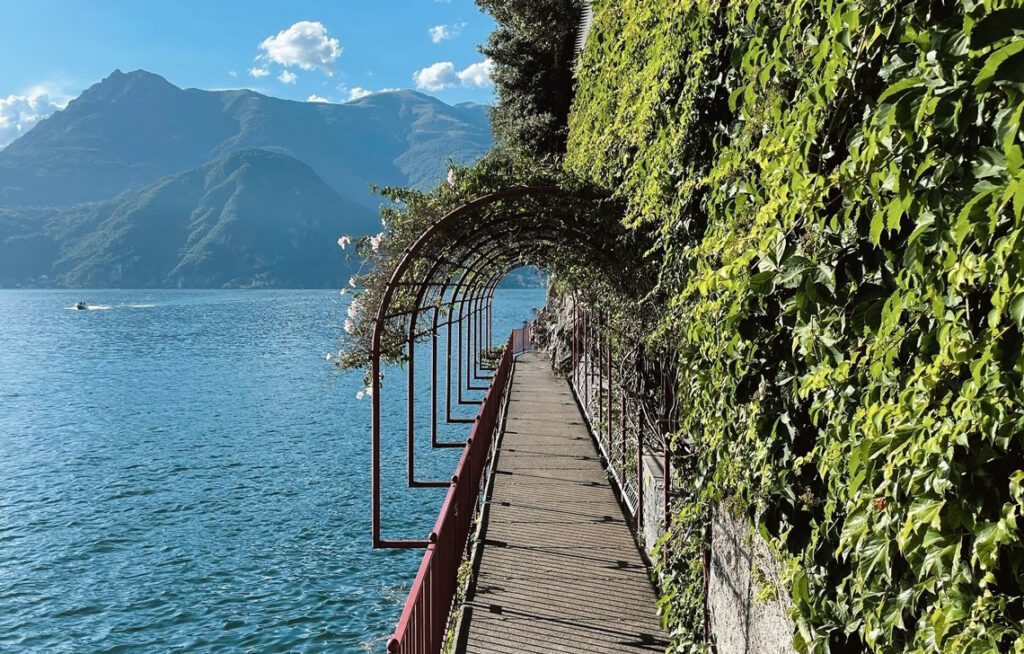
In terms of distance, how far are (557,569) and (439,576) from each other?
5.82 feet

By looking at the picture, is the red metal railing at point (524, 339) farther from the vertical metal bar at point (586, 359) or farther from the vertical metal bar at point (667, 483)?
the vertical metal bar at point (667, 483)

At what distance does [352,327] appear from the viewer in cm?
754

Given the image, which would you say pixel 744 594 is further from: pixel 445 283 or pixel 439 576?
pixel 445 283

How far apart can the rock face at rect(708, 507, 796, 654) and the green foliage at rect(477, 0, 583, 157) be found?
1537 cm

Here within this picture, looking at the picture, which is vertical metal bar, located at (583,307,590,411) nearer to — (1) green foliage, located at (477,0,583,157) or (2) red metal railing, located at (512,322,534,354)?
(1) green foliage, located at (477,0,583,157)

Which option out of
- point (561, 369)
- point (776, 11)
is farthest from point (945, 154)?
point (561, 369)

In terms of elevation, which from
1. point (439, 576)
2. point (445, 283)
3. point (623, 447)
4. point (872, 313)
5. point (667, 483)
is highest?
point (445, 283)

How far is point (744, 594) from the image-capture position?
12.6 feet

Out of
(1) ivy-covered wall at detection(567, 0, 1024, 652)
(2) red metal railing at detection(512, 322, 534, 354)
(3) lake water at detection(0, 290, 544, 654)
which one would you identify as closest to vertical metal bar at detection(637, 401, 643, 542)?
(1) ivy-covered wall at detection(567, 0, 1024, 652)

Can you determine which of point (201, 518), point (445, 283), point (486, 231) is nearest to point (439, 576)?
point (486, 231)

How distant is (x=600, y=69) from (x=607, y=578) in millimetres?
5448

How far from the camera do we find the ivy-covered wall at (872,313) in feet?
4.95

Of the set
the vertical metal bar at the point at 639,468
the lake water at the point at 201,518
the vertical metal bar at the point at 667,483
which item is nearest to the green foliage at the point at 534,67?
the lake water at the point at 201,518

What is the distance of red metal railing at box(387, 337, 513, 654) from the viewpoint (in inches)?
151
